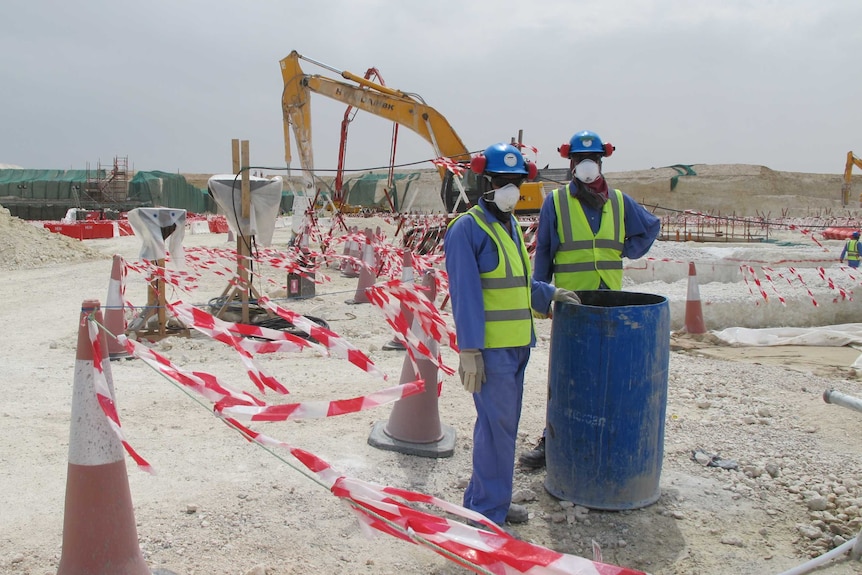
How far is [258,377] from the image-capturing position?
11.3 feet

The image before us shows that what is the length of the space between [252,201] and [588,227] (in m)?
4.61


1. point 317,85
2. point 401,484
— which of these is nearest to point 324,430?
point 401,484

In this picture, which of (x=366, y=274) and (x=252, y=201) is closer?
(x=252, y=201)

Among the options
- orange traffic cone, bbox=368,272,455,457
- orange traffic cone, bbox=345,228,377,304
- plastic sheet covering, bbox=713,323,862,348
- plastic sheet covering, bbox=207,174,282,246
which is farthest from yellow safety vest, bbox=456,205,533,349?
orange traffic cone, bbox=345,228,377,304

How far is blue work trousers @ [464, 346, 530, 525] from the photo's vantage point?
120 inches

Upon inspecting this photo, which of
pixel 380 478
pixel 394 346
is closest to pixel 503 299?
pixel 380 478

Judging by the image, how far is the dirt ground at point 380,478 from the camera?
113 inches

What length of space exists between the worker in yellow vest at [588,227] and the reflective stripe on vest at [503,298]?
30.9 inches

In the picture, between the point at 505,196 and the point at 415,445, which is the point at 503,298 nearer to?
the point at 505,196

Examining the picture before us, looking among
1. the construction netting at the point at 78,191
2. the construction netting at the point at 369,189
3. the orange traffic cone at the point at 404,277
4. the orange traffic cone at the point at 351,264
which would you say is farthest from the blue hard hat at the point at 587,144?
the construction netting at the point at 369,189

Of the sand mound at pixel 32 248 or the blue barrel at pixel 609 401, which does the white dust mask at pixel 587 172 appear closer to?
the blue barrel at pixel 609 401

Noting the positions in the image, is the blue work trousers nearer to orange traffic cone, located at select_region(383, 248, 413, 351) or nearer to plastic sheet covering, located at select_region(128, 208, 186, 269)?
orange traffic cone, located at select_region(383, 248, 413, 351)

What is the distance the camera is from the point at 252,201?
287 inches

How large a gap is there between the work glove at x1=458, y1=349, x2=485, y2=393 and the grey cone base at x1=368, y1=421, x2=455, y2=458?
1098mm
